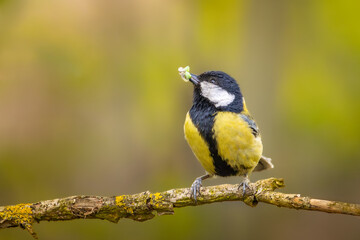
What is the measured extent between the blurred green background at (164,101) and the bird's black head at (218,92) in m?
1.98

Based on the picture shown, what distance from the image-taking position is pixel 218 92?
3.63m

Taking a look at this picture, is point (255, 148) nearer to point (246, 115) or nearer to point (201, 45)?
point (246, 115)

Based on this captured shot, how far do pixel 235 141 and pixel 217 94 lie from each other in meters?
0.45

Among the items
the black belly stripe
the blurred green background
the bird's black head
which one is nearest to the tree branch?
the black belly stripe

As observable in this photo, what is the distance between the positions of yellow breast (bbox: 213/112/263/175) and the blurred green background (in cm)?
202

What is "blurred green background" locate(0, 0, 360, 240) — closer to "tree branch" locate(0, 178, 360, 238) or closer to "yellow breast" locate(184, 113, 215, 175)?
"yellow breast" locate(184, 113, 215, 175)

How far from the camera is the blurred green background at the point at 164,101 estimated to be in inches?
222

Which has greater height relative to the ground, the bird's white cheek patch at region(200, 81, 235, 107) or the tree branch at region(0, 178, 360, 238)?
the bird's white cheek patch at region(200, 81, 235, 107)

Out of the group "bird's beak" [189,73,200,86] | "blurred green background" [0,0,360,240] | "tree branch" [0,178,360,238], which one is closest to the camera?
A: "tree branch" [0,178,360,238]

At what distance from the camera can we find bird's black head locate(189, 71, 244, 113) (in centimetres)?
358

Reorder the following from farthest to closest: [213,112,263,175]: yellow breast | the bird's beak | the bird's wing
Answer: the bird's beak
the bird's wing
[213,112,263,175]: yellow breast

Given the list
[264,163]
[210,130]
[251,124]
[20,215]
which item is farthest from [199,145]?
[20,215]

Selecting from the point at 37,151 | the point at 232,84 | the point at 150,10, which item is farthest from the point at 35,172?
the point at 232,84

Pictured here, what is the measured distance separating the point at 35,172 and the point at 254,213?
→ 2.79 meters
